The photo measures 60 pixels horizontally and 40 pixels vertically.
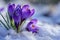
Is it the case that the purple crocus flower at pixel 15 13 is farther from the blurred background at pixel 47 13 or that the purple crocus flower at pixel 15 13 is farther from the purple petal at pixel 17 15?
the blurred background at pixel 47 13

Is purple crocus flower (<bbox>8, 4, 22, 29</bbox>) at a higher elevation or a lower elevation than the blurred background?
higher

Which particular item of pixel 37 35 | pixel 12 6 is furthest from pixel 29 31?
pixel 12 6

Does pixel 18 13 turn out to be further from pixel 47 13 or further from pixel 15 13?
pixel 47 13

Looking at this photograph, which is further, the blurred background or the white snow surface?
the blurred background

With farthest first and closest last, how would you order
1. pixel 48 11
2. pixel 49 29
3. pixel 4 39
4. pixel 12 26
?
1. pixel 48 11
2. pixel 49 29
3. pixel 12 26
4. pixel 4 39

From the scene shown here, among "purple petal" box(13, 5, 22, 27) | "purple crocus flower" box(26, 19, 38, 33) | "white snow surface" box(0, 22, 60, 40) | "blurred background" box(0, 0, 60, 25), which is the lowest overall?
"blurred background" box(0, 0, 60, 25)

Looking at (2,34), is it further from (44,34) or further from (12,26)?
(44,34)

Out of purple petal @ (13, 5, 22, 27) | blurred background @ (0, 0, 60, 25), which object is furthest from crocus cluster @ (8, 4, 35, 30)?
blurred background @ (0, 0, 60, 25)

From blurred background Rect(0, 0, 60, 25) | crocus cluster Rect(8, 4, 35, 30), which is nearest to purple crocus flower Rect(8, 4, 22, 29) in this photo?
crocus cluster Rect(8, 4, 35, 30)

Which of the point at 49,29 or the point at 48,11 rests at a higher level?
the point at 49,29

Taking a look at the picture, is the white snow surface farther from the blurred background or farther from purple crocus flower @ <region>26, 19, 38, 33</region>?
the blurred background
